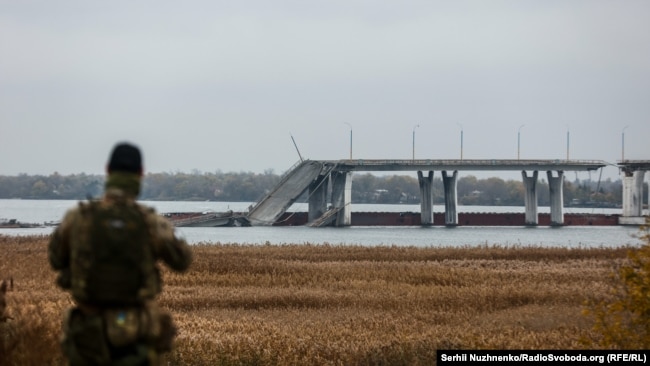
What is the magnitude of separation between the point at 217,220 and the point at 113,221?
10772 centimetres

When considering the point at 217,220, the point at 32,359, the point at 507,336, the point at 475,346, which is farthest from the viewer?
the point at 217,220

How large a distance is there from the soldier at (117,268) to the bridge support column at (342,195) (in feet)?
369

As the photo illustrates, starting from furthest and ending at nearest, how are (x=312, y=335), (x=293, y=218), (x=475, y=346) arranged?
(x=293, y=218)
(x=312, y=335)
(x=475, y=346)

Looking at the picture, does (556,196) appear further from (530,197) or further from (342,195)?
(342,195)

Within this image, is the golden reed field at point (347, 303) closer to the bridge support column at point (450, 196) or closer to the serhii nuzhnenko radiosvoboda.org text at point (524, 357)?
the serhii nuzhnenko radiosvoboda.org text at point (524, 357)

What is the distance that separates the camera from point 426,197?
128 meters

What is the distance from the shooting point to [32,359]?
12930 millimetres

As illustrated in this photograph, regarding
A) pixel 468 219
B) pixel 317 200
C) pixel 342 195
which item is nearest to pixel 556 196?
pixel 468 219

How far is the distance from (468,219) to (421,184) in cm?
1457

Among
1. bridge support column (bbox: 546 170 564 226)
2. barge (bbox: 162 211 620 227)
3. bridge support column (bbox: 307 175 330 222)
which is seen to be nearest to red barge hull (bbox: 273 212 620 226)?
barge (bbox: 162 211 620 227)

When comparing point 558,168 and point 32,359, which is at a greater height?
point 558,168

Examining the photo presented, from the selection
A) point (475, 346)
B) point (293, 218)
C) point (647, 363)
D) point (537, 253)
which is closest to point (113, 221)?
point (647, 363)

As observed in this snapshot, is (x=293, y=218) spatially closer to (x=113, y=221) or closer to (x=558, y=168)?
(x=558, y=168)

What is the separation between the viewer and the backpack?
24.2 feet
